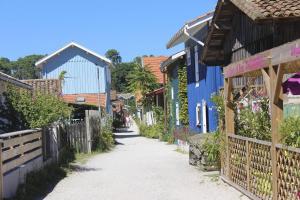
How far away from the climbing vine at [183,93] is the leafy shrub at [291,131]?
21.2 m

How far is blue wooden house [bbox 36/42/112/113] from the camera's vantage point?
48.5 m

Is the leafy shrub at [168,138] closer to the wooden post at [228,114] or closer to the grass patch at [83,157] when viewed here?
the grass patch at [83,157]

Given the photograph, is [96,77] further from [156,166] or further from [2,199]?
[2,199]

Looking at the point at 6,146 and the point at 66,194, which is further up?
the point at 6,146

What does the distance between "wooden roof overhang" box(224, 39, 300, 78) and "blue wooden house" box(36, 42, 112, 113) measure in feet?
121

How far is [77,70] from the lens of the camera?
161 feet

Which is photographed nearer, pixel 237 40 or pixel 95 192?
pixel 95 192

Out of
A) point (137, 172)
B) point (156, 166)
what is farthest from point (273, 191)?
point (156, 166)

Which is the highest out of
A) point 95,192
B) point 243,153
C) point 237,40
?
point 237,40

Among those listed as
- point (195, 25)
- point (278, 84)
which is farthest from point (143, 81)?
point (278, 84)

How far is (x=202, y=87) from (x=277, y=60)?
16.3 m

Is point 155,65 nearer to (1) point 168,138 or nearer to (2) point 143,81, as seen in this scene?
(2) point 143,81

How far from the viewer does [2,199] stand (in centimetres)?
1098

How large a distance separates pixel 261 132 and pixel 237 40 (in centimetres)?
497
